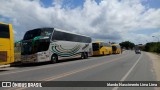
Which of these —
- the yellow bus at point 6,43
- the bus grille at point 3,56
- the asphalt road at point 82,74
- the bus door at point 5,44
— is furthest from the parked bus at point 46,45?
the bus grille at point 3,56

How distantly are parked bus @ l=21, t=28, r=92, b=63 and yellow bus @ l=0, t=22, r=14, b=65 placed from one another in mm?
6328

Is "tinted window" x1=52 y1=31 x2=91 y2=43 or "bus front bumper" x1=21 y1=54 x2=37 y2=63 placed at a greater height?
"tinted window" x1=52 y1=31 x2=91 y2=43

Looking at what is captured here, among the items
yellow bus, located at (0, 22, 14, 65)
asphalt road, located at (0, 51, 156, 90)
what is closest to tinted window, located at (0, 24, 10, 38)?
yellow bus, located at (0, 22, 14, 65)

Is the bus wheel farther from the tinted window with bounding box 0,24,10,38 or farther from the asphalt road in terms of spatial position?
the tinted window with bounding box 0,24,10,38

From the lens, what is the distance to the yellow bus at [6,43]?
60.6 feet

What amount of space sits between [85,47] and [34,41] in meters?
14.7

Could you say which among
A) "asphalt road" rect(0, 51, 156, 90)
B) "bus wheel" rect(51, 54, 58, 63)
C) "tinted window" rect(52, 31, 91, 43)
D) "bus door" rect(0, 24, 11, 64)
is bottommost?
"asphalt road" rect(0, 51, 156, 90)

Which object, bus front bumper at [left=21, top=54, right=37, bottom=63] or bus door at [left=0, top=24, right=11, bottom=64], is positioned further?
bus front bumper at [left=21, top=54, right=37, bottom=63]

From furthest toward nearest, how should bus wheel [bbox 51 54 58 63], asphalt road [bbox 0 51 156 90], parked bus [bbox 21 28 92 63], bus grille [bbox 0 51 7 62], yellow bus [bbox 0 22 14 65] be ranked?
bus wheel [bbox 51 54 58 63] < parked bus [bbox 21 28 92 63] < yellow bus [bbox 0 22 14 65] < bus grille [bbox 0 51 7 62] < asphalt road [bbox 0 51 156 90]

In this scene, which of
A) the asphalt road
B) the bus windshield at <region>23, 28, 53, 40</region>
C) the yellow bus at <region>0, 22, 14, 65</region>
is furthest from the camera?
the bus windshield at <region>23, 28, 53, 40</region>

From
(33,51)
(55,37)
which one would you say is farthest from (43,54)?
(55,37)

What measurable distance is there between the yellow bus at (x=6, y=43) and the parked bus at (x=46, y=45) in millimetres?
6328

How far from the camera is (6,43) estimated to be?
18906 mm

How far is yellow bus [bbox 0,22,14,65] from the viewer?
60.6ft
